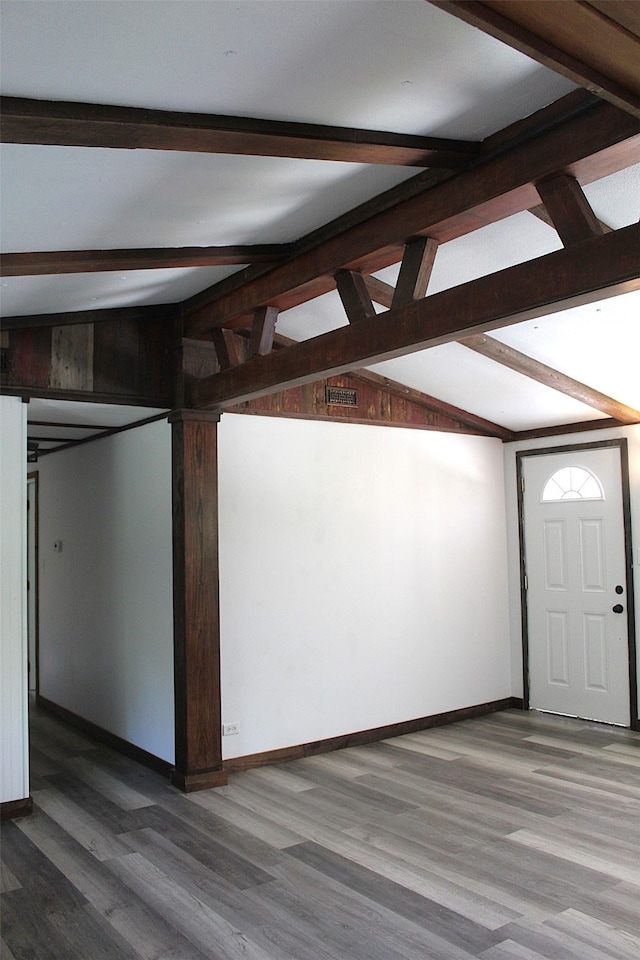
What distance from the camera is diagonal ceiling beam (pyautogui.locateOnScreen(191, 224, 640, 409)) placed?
7.99 feet

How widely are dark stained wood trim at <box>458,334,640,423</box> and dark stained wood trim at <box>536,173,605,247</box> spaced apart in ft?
6.38

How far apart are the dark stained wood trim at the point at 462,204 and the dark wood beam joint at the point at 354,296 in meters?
0.04

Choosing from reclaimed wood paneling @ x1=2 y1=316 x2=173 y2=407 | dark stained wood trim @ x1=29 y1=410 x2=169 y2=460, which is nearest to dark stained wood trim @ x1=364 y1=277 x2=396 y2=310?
reclaimed wood paneling @ x1=2 y1=316 x2=173 y2=407

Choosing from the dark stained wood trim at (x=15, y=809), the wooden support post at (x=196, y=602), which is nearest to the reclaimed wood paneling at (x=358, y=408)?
the wooden support post at (x=196, y=602)

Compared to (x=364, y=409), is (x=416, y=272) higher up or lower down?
higher up

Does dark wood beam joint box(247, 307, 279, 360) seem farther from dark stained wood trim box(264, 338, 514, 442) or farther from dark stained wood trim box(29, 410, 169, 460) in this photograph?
dark stained wood trim box(264, 338, 514, 442)

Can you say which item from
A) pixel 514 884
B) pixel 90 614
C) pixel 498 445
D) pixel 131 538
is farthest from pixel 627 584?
pixel 90 614

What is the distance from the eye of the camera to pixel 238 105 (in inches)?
89.0

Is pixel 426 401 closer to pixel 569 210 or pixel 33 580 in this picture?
pixel 569 210

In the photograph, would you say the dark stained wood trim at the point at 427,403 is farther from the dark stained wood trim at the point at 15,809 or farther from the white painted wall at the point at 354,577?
the dark stained wood trim at the point at 15,809

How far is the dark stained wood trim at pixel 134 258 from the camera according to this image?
3197 mm

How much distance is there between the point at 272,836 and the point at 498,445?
4075mm

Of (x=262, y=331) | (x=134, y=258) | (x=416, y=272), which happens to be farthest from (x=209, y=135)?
(x=262, y=331)

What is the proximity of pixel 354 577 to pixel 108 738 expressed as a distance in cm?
215
